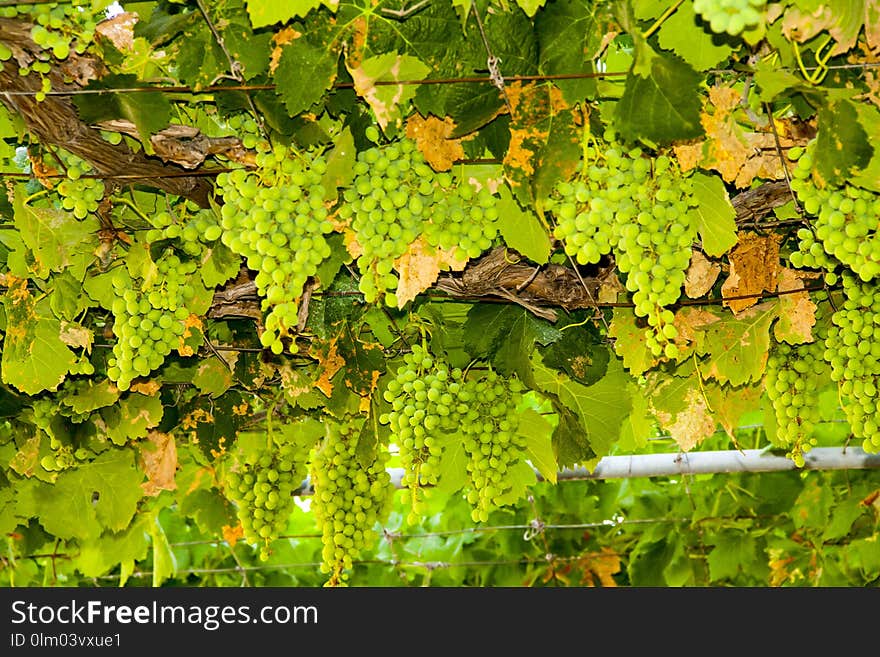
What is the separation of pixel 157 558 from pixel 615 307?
241 centimetres

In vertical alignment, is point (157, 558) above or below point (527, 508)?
below

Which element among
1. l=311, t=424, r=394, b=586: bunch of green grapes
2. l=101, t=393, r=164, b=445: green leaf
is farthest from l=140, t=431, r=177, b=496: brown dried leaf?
l=311, t=424, r=394, b=586: bunch of green grapes

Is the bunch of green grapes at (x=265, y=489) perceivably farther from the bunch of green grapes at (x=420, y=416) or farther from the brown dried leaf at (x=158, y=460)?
the bunch of green grapes at (x=420, y=416)

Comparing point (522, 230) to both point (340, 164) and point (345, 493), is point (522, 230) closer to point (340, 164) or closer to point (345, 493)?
point (340, 164)

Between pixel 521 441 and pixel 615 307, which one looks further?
pixel 521 441

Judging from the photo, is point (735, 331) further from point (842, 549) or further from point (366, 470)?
point (842, 549)

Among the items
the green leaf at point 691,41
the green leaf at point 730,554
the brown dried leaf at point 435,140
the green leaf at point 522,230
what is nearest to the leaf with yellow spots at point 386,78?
the brown dried leaf at point 435,140

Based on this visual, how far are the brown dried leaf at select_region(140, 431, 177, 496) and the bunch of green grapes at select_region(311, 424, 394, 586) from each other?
0.64 m

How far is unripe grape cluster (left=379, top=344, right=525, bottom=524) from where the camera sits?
2.57 meters

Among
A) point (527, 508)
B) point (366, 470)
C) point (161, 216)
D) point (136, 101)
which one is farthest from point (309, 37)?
point (527, 508)

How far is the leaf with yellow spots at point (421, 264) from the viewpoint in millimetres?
2119

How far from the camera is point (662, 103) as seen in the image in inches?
67.9

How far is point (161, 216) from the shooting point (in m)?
2.36

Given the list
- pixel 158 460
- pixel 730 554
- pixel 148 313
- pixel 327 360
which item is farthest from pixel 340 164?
pixel 730 554
